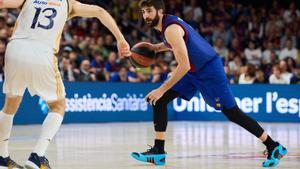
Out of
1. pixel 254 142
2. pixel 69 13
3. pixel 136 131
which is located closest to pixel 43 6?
pixel 69 13

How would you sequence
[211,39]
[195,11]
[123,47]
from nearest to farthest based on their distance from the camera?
[123,47], [211,39], [195,11]

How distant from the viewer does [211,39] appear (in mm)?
23750

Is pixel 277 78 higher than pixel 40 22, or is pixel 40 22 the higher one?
pixel 40 22

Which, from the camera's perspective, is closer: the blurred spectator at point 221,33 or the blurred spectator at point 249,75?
the blurred spectator at point 249,75

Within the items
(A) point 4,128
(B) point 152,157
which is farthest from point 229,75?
(A) point 4,128

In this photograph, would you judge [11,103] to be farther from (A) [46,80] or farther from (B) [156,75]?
(B) [156,75]

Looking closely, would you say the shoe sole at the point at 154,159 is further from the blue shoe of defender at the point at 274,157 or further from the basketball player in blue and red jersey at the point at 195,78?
the blue shoe of defender at the point at 274,157

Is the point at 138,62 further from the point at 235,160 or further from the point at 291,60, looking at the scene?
the point at 291,60

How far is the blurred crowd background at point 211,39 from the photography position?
19203 millimetres

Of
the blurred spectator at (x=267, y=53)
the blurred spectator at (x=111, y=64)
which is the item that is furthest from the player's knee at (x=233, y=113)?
the blurred spectator at (x=267, y=53)

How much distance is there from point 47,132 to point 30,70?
662mm

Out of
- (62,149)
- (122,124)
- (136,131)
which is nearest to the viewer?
(62,149)

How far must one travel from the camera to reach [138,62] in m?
9.87

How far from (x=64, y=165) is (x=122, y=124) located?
8.85 metres
